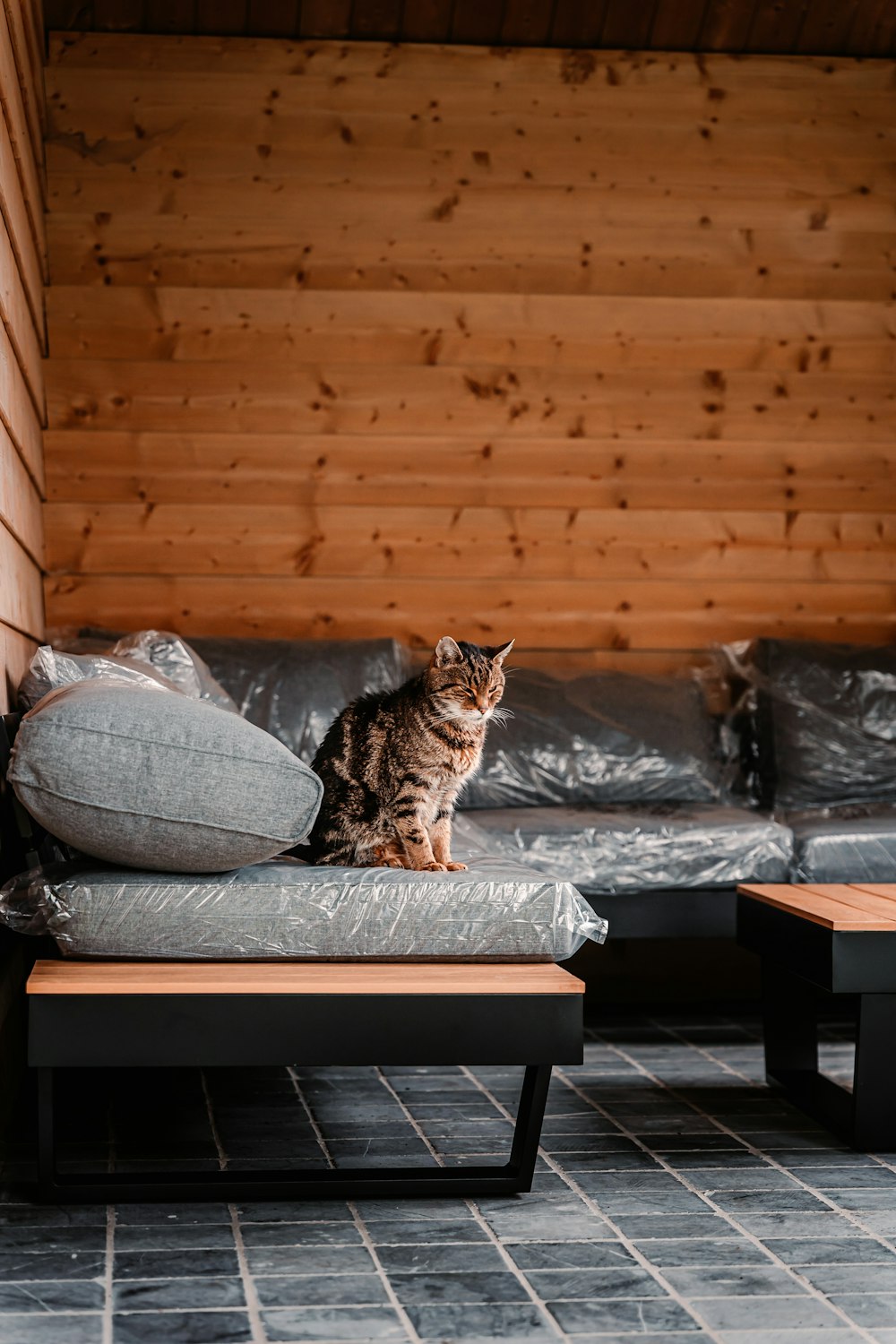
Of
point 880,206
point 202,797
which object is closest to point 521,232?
point 880,206

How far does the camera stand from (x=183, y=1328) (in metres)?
1.69

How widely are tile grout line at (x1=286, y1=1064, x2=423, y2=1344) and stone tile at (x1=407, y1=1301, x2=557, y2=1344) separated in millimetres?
10

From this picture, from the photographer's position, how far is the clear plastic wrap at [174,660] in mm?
3189

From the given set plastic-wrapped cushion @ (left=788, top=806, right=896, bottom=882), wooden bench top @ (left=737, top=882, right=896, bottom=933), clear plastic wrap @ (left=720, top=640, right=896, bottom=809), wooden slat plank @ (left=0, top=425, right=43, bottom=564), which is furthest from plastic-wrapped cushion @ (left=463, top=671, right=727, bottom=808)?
wooden slat plank @ (left=0, top=425, right=43, bottom=564)

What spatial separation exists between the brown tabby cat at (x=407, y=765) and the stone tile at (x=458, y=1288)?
2.42 ft

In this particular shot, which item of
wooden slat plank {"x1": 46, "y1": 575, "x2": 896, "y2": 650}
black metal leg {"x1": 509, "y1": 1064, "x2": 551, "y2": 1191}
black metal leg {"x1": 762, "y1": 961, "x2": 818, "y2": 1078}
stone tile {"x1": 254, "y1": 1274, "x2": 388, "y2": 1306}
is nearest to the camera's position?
stone tile {"x1": 254, "y1": 1274, "x2": 388, "y2": 1306}

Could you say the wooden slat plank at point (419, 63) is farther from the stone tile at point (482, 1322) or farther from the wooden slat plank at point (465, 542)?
the stone tile at point (482, 1322)

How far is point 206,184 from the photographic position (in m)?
4.09

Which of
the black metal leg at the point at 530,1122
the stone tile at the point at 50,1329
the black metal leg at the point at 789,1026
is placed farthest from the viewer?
the black metal leg at the point at 789,1026

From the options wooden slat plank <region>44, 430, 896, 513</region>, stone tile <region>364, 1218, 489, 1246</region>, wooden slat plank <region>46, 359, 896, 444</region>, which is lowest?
stone tile <region>364, 1218, 489, 1246</region>

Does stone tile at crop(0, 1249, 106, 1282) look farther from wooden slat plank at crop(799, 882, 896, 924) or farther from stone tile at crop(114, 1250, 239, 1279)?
wooden slat plank at crop(799, 882, 896, 924)

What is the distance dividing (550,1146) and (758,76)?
338cm

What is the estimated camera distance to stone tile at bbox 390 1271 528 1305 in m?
1.78

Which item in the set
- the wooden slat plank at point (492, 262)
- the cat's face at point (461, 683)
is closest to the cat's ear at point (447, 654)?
the cat's face at point (461, 683)
